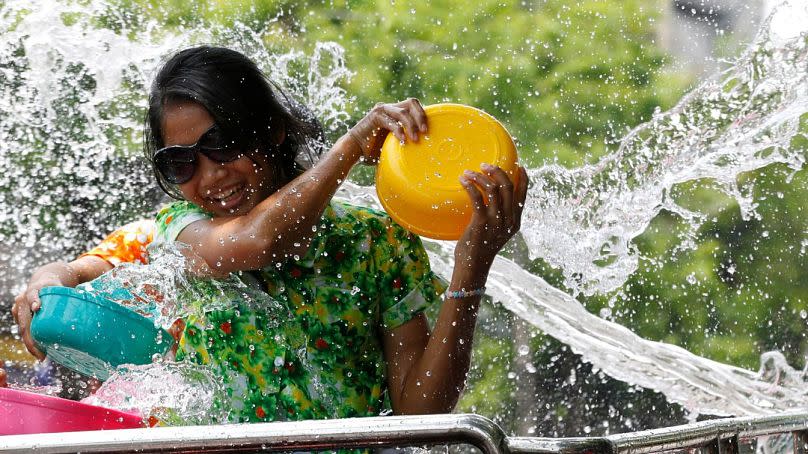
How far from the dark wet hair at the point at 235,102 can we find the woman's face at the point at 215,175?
1.0 inches

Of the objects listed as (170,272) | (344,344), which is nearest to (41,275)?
(170,272)

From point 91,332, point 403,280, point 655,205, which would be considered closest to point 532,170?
point 655,205

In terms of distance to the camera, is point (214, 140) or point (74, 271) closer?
point (214, 140)

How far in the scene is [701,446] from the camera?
1879 mm

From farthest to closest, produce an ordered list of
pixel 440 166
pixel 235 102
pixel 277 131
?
pixel 277 131 < pixel 235 102 < pixel 440 166

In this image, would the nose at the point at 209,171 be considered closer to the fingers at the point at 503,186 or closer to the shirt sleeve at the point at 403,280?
the shirt sleeve at the point at 403,280

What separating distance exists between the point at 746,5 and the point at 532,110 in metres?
2.33

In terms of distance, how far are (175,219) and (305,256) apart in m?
0.31

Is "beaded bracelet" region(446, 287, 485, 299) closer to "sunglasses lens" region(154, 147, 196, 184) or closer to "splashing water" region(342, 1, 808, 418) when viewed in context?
"sunglasses lens" region(154, 147, 196, 184)

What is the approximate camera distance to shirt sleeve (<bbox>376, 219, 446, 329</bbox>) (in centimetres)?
251

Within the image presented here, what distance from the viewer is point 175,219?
2.53 meters

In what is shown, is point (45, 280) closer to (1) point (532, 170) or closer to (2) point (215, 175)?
(2) point (215, 175)

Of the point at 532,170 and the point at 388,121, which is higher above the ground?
the point at 388,121

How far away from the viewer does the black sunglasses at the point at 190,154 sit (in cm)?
242
